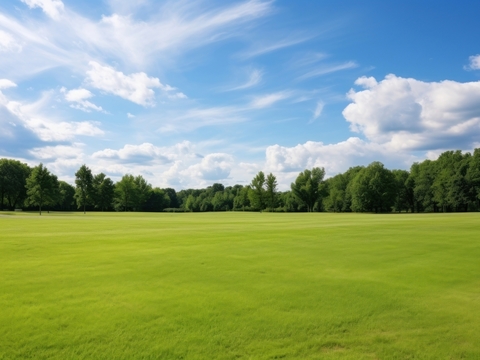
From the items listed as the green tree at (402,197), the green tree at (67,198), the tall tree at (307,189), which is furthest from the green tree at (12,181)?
the green tree at (402,197)

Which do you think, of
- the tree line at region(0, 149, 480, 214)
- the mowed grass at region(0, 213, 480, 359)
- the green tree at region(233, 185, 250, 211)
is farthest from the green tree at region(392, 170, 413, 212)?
the mowed grass at region(0, 213, 480, 359)

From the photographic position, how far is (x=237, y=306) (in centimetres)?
870

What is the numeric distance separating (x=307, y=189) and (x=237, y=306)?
130m

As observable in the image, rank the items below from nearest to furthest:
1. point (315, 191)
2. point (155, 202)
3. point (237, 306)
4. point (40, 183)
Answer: point (237, 306) < point (40, 183) < point (315, 191) < point (155, 202)

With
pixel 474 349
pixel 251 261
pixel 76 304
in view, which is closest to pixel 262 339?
pixel 474 349

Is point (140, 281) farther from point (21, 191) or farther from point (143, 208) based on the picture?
point (143, 208)

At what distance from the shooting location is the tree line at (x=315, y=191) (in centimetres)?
10838

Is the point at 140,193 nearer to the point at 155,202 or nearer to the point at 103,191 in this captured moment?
the point at 103,191

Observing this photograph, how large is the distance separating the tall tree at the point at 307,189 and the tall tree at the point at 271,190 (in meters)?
9.95

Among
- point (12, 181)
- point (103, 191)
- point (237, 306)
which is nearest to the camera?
point (237, 306)

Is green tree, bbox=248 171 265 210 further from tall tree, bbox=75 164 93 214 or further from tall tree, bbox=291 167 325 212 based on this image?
tall tree, bbox=75 164 93 214

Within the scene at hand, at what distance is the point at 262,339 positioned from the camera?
6.94 meters

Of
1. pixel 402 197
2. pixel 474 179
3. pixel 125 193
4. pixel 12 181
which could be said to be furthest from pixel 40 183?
pixel 474 179

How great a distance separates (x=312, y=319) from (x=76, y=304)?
5.62 meters
